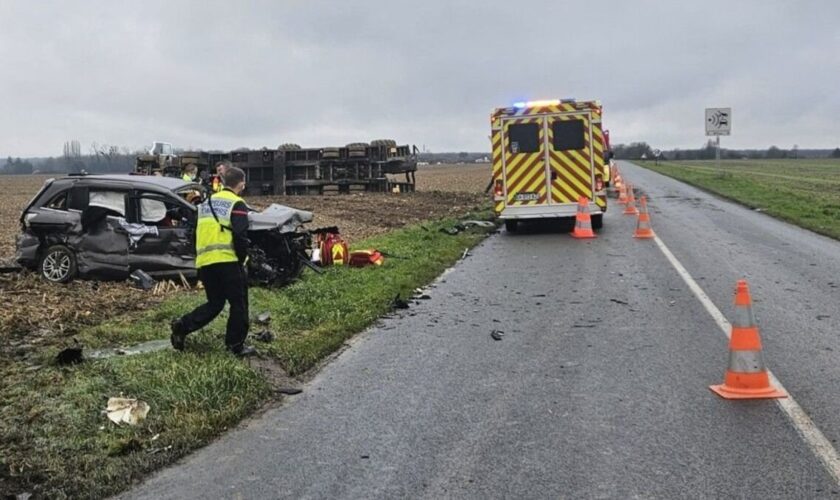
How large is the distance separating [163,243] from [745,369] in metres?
8.13

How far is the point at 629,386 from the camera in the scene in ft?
19.9

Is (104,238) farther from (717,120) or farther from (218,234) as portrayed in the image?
(717,120)

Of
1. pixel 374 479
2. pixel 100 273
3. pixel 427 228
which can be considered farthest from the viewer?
pixel 427 228

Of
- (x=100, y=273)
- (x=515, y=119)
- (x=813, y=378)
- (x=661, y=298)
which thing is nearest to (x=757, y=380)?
(x=813, y=378)

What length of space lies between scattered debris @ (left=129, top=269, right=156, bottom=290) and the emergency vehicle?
355 inches

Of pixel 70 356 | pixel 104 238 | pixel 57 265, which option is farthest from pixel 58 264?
pixel 70 356

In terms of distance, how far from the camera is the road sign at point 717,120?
3897 cm

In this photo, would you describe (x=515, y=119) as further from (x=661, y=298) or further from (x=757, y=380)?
(x=757, y=380)

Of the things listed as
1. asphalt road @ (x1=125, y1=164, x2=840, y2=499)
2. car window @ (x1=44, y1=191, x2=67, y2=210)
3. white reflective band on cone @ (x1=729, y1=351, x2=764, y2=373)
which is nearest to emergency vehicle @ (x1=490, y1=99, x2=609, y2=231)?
asphalt road @ (x1=125, y1=164, x2=840, y2=499)

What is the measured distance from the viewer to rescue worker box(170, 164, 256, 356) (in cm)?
692

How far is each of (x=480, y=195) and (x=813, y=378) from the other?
2977 centimetres

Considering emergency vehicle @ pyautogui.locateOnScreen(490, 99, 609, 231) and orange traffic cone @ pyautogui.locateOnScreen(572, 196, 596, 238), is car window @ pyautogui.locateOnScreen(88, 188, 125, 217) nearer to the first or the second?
emergency vehicle @ pyautogui.locateOnScreen(490, 99, 609, 231)

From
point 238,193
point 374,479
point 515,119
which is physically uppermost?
point 515,119

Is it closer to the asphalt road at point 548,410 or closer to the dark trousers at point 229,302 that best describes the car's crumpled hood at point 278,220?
the asphalt road at point 548,410
